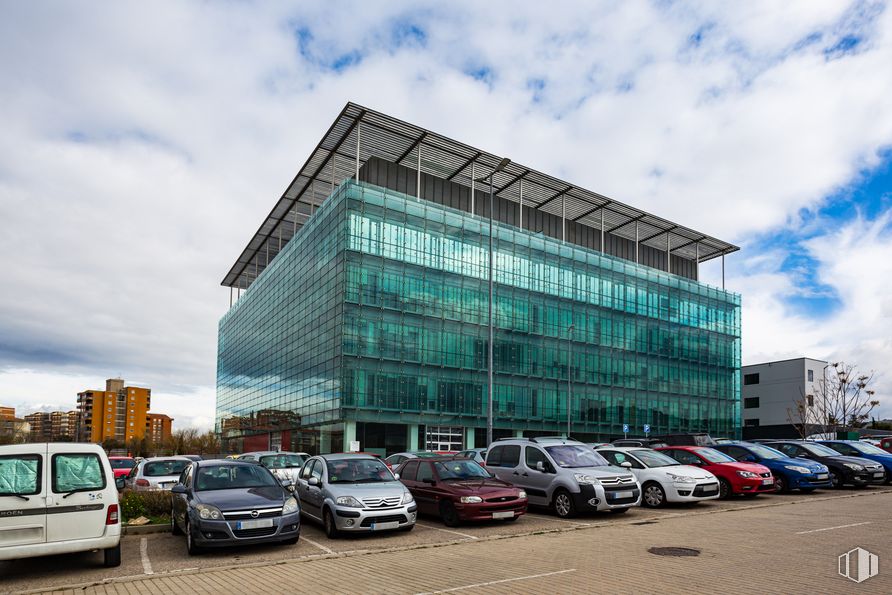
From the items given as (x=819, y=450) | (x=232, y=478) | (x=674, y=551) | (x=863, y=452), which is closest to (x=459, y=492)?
(x=232, y=478)

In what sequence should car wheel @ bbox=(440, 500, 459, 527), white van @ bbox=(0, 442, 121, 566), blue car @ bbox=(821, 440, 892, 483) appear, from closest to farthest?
white van @ bbox=(0, 442, 121, 566) < car wheel @ bbox=(440, 500, 459, 527) < blue car @ bbox=(821, 440, 892, 483)

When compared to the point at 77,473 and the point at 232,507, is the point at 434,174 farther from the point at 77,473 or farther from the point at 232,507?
the point at 77,473

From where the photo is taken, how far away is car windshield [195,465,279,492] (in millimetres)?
12086

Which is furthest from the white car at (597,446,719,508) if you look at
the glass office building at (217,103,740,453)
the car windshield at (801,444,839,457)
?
the glass office building at (217,103,740,453)

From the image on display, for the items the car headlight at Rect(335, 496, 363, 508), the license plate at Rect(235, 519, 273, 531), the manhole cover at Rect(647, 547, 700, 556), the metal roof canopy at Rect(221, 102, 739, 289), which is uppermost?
the metal roof canopy at Rect(221, 102, 739, 289)

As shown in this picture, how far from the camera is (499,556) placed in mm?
10477

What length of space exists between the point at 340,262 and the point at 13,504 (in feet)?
122

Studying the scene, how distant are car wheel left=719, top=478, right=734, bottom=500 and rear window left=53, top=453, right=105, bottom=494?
1500 cm

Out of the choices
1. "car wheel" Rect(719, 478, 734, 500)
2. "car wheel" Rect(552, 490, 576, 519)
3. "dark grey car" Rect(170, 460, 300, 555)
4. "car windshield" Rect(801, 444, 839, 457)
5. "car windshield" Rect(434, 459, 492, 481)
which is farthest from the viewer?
"car windshield" Rect(801, 444, 839, 457)

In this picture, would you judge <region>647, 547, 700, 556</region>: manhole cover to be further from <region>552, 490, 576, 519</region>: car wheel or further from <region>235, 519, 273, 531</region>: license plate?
<region>235, 519, 273, 531</region>: license plate

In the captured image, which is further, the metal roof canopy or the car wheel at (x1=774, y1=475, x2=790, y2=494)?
the metal roof canopy

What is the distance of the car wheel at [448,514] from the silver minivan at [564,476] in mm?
2581

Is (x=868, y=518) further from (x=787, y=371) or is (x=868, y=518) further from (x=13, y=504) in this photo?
(x=787, y=371)

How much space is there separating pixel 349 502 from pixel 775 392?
7877 cm
